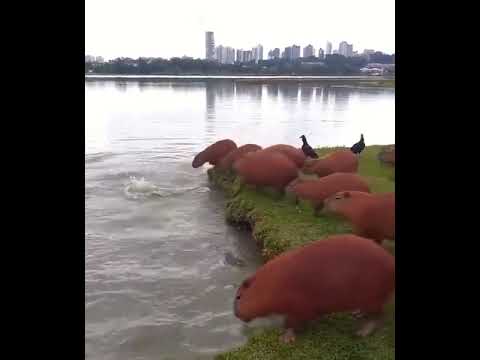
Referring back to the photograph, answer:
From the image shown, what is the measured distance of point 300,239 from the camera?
22.0 feet

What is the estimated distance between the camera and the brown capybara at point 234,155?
1174 cm

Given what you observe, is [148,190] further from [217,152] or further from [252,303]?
[252,303]

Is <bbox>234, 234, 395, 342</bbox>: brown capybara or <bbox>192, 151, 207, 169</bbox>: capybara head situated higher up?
<bbox>192, 151, 207, 169</bbox>: capybara head

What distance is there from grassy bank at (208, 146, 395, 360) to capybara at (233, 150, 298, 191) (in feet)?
1.12

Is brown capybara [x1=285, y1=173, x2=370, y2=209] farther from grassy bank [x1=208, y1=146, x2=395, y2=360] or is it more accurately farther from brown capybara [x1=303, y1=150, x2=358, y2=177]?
brown capybara [x1=303, y1=150, x2=358, y2=177]

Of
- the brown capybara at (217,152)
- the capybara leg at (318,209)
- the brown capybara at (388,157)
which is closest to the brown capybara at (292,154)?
the brown capybara at (388,157)

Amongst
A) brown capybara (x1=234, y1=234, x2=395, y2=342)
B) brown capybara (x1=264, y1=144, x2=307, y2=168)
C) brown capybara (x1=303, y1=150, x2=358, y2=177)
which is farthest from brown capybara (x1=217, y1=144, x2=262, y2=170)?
brown capybara (x1=234, y1=234, x2=395, y2=342)

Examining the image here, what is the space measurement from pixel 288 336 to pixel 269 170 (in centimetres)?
493

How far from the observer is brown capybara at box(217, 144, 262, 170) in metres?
11.7

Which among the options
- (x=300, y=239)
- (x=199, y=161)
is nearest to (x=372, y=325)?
(x=300, y=239)
